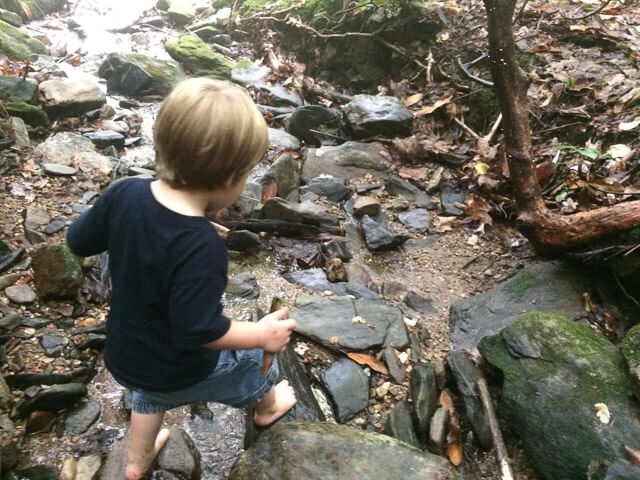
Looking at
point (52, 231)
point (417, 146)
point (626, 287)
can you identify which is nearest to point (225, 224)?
point (52, 231)

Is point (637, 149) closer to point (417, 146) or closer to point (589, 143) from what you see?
point (589, 143)

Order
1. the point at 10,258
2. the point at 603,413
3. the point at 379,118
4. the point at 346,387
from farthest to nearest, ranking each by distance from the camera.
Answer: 1. the point at 379,118
2. the point at 10,258
3. the point at 346,387
4. the point at 603,413

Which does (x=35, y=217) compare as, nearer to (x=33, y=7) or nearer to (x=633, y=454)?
(x=633, y=454)

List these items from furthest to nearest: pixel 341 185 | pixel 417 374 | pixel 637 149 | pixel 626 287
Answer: pixel 341 185
pixel 637 149
pixel 626 287
pixel 417 374

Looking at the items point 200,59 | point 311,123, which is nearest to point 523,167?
point 311,123

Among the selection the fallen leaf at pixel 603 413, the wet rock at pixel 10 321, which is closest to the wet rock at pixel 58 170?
the wet rock at pixel 10 321

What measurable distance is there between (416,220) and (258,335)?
3.00m

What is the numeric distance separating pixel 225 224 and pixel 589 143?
320 cm

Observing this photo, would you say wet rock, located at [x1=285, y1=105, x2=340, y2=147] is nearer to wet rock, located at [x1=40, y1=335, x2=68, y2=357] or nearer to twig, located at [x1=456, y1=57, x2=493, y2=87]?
twig, located at [x1=456, y1=57, x2=493, y2=87]

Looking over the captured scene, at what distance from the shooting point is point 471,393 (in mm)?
2525

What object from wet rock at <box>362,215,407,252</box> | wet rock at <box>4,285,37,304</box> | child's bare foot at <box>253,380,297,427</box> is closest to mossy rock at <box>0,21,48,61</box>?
wet rock at <box>4,285,37,304</box>

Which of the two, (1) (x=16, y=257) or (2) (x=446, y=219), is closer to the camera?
(1) (x=16, y=257)

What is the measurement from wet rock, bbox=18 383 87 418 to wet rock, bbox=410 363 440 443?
1745 millimetres

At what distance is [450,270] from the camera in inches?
151
